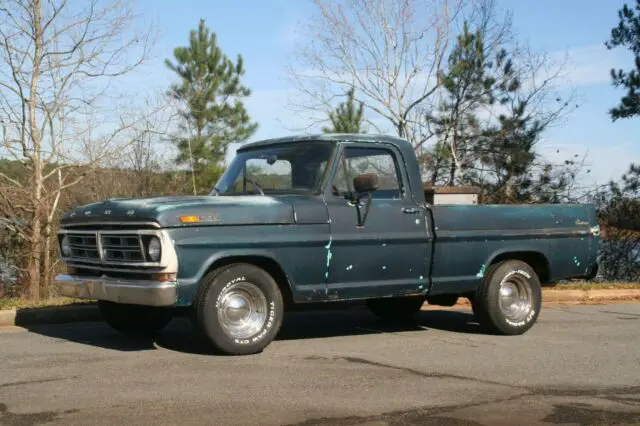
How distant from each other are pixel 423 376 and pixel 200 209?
7.61 feet

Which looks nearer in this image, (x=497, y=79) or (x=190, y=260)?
(x=190, y=260)

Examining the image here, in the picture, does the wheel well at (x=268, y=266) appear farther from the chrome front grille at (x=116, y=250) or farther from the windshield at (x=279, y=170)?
the windshield at (x=279, y=170)

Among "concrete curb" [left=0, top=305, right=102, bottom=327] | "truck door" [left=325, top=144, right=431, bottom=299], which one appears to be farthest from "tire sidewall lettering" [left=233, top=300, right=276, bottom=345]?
"concrete curb" [left=0, top=305, right=102, bottom=327]

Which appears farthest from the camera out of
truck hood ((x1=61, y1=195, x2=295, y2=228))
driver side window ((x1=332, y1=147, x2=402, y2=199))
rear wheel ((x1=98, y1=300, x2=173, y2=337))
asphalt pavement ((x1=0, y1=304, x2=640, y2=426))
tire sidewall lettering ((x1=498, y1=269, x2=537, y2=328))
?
tire sidewall lettering ((x1=498, y1=269, x2=537, y2=328))

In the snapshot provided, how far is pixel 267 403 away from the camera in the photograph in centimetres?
530

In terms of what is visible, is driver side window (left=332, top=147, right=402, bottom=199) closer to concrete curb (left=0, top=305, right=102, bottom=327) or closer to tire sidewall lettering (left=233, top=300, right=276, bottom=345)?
tire sidewall lettering (left=233, top=300, right=276, bottom=345)

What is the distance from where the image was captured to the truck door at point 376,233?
737cm

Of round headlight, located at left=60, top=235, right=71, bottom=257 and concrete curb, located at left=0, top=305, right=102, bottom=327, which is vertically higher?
round headlight, located at left=60, top=235, right=71, bottom=257

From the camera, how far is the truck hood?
6.50 metres

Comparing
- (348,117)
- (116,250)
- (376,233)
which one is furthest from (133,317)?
(348,117)

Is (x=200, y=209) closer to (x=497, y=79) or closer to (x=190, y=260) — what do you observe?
(x=190, y=260)

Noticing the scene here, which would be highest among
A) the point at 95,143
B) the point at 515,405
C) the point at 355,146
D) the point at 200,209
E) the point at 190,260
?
the point at 95,143

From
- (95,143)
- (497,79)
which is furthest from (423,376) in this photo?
(497,79)

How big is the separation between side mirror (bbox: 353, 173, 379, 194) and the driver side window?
8.0 inches
